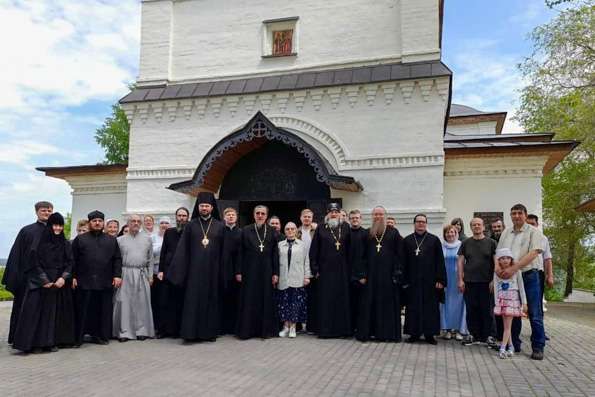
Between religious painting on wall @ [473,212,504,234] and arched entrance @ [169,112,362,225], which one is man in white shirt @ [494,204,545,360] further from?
religious painting on wall @ [473,212,504,234]

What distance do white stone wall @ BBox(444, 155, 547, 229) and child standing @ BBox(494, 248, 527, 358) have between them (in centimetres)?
446

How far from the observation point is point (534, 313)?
19.5ft

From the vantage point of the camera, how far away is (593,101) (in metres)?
15.3

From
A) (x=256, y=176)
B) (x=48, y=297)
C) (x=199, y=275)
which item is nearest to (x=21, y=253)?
(x=48, y=297)

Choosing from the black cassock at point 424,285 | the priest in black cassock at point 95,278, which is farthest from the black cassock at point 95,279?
the black cassock at point 424,285

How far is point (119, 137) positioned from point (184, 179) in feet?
66.5

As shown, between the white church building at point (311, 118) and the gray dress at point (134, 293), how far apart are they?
2.96m

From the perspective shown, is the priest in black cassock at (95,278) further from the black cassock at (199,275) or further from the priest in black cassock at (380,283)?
the priest in black cassock at (380,283)

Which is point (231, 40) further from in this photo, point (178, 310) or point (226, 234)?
point (178, 310)

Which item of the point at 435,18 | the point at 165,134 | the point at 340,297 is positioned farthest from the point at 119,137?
the point at 340,297

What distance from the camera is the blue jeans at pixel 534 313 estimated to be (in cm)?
591

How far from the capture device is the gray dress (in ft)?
22.9

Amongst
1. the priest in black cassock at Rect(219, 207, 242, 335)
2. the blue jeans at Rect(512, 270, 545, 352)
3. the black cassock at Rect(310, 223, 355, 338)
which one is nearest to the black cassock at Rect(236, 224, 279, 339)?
the priest in black cassock at Rect(219, 207, 242, 335)

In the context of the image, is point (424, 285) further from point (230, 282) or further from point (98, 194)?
point (98, 194)
